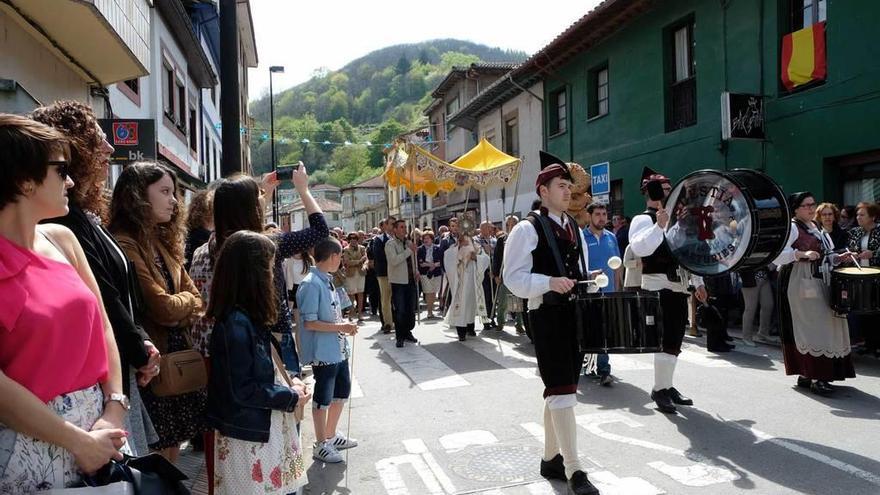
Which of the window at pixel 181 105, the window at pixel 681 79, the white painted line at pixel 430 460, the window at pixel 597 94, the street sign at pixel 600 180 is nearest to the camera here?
the white painted line at pixel 430 460

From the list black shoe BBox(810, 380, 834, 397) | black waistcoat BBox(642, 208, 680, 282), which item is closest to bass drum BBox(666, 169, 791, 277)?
black waistcoat BBox(642, 208, 680, 282)

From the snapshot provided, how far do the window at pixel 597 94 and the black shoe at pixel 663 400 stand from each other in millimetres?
13011

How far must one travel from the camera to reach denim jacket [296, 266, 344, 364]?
483 centimetres

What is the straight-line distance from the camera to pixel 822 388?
20.6 ft

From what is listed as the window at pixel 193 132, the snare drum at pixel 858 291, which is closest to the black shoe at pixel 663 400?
the snare drum at pixel 858 291

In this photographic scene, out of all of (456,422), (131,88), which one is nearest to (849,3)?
(456,422)

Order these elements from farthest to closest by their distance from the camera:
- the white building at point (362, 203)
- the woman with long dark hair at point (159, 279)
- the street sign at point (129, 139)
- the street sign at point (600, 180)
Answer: the white building at point (362, 203) → the street sign at point (600, 180) → the street sign at point (129, 139) → the woman with long dark hair at point (159, 279)

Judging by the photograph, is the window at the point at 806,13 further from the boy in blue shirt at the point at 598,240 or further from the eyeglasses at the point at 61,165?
the eyeglasses at the point at 61,165

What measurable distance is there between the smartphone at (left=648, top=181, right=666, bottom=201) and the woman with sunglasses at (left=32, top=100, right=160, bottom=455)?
4.10 meters

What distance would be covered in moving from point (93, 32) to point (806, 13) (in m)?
11.0

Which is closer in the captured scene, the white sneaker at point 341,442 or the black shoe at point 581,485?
the black shoe at point 581,485

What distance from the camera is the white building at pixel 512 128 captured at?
2169cm

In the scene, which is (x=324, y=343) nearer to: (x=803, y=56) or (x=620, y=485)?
(x=620, y=485)

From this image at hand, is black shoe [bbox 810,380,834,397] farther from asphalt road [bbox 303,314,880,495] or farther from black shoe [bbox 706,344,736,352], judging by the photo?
black shoe [bbox 706,344,736,352]
